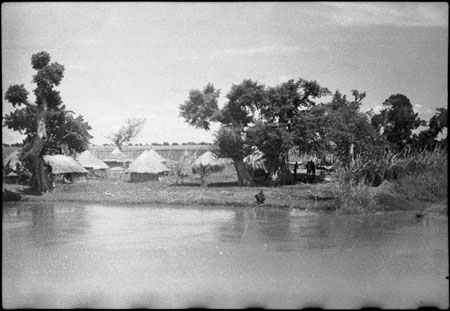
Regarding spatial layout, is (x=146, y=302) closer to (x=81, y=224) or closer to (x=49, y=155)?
(x=81, y=224)

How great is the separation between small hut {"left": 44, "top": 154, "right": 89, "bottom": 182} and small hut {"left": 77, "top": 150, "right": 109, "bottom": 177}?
5489 mm

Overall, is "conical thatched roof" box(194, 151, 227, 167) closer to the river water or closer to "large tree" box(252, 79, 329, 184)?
"large tree" box(252, 79, 329, 184)

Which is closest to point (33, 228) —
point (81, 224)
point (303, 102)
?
point (81, 224)

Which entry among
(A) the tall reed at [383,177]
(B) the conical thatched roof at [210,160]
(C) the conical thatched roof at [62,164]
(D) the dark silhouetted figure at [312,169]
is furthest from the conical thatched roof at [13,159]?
(A) the tall reed at [383,177]

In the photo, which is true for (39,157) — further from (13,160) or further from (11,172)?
(13,160)

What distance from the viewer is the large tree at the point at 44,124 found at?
17.5m

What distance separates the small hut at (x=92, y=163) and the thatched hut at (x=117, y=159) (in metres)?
1.92

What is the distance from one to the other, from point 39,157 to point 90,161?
1071 centimetres

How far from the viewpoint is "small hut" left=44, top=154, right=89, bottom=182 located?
2331 cm

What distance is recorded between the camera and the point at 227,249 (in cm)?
906

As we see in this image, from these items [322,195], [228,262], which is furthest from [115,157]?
[228,262]

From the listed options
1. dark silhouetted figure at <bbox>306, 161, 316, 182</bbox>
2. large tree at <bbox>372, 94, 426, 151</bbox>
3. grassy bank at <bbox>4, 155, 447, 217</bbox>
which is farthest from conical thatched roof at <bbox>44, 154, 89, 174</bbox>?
large tree at <bbox>372, 94, 426, 151</bbox>

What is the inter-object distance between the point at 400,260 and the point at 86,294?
5.01 metres

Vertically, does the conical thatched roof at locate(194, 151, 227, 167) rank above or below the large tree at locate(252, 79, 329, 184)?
below
